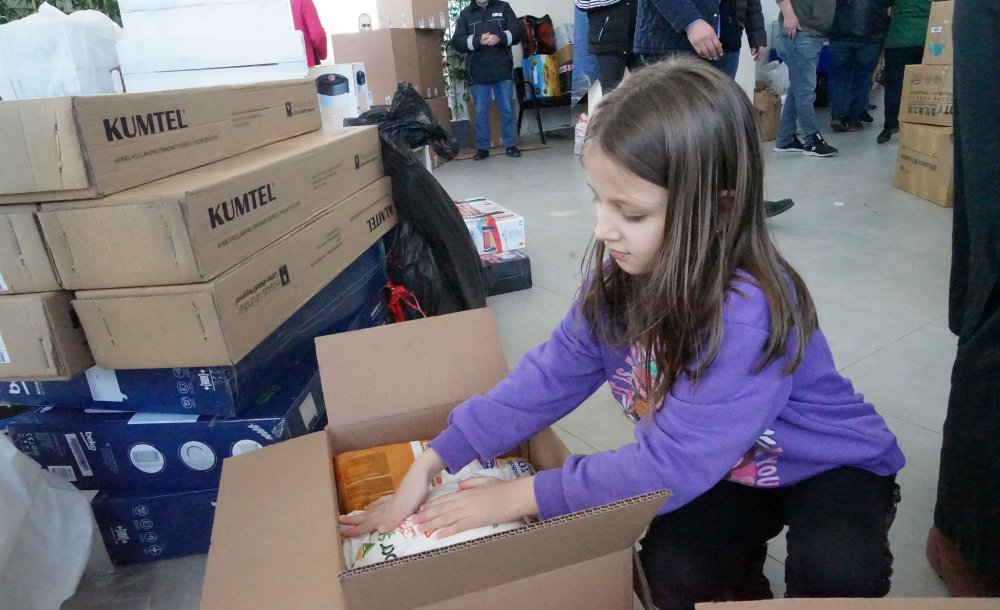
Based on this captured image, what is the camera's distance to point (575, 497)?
2.20ft

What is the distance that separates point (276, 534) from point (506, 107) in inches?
172

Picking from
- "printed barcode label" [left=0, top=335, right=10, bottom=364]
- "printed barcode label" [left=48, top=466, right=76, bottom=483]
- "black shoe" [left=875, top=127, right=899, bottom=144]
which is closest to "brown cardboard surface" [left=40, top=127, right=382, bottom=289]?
"printed barcode label" [left=0, top=335, right=10, bottom=364]

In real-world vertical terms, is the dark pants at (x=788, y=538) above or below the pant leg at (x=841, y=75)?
below

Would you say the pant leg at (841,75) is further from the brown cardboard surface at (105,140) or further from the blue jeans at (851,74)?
the brown cardboard surface at (105,140)

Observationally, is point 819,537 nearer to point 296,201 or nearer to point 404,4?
point 296,201

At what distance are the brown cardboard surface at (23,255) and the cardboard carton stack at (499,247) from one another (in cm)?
118

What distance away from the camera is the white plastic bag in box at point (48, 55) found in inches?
51.8

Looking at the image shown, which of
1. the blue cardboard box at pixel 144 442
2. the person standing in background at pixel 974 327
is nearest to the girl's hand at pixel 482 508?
the blue cardboard box at pixel 144 442

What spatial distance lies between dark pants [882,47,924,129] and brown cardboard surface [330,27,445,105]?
2.98 metres

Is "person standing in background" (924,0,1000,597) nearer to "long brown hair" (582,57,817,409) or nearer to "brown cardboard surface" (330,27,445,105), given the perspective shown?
"long brown hair" (582,57,817,409)

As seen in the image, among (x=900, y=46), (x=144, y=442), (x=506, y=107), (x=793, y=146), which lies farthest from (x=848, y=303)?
(x=506, y=107)

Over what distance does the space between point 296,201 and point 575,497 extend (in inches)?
31.6

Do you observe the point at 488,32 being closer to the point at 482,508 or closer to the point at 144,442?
the point at 144,442

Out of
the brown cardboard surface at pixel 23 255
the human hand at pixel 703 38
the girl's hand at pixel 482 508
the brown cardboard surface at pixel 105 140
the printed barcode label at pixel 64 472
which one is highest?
the human hand at pixel 703 38
